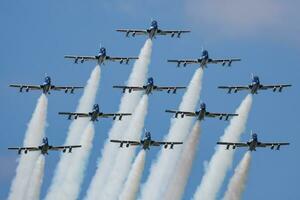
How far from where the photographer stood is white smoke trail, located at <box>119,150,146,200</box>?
18388cm

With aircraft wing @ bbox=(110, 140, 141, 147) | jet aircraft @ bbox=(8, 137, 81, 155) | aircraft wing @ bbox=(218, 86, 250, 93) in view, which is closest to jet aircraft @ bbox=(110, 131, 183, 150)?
aircraft wing @ bbox=(110, 140, 141, 147)

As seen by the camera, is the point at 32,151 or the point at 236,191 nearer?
the point at 236,191

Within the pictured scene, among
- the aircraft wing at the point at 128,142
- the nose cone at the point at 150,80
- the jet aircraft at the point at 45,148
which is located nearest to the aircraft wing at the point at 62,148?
the jet aircraft at the point at 45,148

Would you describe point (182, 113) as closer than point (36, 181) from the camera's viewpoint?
No

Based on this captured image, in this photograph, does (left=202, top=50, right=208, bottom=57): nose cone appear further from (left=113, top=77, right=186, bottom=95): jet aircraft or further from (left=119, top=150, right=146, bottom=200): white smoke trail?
(left=119, top=150, right=146, bottom=200): white smoke trail

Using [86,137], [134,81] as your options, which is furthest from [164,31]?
[86,137]

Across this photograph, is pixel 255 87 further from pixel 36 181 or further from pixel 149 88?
pixel 36 181

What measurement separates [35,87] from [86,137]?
1087cm

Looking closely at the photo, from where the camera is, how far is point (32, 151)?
193 metres

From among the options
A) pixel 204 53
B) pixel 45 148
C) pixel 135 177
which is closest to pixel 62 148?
Result: pixel 45 148

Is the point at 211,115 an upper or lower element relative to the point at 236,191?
upper

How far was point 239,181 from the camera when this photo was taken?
180 m

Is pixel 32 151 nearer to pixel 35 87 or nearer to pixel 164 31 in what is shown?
pixel 35 87

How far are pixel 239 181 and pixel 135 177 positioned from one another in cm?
1452
